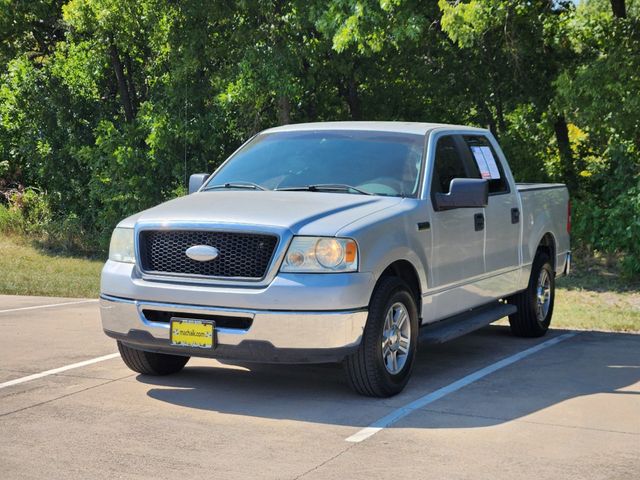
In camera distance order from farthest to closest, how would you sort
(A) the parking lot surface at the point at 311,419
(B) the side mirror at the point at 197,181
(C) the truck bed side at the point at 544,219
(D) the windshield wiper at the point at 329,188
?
(C) the truck bed side at the point at 544,219, (B) the side mirror at the point at 197,181, (D) the windshield wiper at the point at 329,188, (A) the parking lot surface at the point at 311,419

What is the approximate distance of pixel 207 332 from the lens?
705 cm

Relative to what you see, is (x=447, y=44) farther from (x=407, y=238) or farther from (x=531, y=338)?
(x=407, y=238)

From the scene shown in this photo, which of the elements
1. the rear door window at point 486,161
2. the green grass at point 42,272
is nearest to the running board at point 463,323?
the rear door window at point 486,161

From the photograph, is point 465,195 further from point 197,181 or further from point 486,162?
point 197,181

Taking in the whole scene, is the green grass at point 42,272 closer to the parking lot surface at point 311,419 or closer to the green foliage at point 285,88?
the green foliage at point 285,88

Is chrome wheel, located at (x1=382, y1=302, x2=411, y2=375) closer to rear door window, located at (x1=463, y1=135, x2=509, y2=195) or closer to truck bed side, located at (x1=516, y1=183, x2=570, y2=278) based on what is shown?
rear door window, located at (x1=463, y1=135, x2=509, y2=195)

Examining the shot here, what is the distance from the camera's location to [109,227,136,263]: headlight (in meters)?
7.57

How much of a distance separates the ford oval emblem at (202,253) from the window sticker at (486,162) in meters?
3.15

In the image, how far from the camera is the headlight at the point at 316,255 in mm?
6992

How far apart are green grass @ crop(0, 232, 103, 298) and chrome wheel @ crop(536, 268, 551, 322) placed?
20.6 ft

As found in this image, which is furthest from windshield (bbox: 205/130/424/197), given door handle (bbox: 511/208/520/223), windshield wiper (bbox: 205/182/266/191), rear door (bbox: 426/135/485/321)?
door handle (bbox: 511/208/520/223)

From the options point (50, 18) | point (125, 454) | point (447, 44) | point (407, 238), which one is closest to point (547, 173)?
point (447, 44)

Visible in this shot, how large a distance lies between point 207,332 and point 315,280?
2.66ft

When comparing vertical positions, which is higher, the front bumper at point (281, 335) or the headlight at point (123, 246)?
the headlight at point (123, 246)
